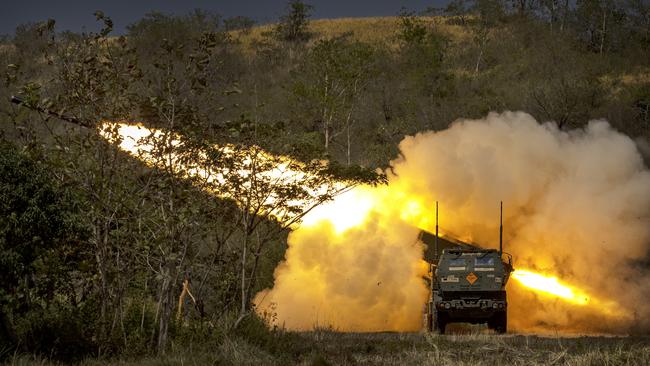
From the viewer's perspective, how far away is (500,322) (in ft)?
95.4

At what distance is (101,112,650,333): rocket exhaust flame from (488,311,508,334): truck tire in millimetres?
3619

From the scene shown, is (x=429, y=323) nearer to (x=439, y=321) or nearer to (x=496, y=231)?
(x=439, y=321)

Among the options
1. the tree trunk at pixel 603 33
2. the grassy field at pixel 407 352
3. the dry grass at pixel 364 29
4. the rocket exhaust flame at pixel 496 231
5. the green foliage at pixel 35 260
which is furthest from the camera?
the dry grass at pixel 364 29

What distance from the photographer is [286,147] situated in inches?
1047

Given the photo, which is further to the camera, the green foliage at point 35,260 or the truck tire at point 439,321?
the truck tire at point 439,321

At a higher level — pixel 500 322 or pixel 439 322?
pixel 500 322

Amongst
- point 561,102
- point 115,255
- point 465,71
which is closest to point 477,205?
point 115,255

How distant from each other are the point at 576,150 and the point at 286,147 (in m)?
13.7

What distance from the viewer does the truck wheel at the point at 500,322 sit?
94.3 feet

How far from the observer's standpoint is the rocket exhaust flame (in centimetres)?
3278

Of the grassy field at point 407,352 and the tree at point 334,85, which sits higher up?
the tree at point 334,85

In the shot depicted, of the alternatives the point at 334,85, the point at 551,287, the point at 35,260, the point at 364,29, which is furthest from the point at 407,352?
the point at 364,29

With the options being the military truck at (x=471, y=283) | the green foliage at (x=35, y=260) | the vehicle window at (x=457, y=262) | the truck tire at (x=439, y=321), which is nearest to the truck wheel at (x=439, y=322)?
the truck tire at (x=439, y=321)

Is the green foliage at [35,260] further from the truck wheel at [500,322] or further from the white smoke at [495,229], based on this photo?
the truck wheel at [500,322]
